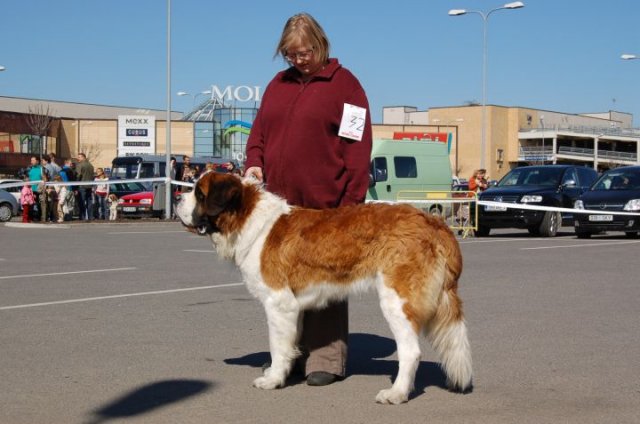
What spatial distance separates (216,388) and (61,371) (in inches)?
46.2

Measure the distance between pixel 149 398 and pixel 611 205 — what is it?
17663 millimetres

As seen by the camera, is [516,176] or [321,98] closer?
[321,98]

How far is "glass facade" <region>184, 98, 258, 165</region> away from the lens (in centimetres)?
9406

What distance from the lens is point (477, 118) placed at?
11394 cm

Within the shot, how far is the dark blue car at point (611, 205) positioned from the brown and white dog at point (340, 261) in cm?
1661

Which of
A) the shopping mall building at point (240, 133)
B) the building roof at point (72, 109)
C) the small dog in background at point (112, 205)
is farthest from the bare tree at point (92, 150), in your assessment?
the small dog in background at point (112, 205)

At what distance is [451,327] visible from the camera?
5.34 metres

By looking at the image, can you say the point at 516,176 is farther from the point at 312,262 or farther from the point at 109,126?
the point at 109,126

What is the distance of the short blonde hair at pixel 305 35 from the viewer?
19.9 feet

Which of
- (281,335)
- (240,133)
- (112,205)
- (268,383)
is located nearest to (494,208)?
(112,205)

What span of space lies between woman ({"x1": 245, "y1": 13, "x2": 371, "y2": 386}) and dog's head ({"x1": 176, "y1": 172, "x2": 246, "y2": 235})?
1.96 feet

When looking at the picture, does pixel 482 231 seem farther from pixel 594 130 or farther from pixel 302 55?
pixel 594 130

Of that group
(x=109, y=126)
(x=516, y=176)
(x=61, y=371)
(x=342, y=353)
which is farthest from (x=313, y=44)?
(x=109, y=126)

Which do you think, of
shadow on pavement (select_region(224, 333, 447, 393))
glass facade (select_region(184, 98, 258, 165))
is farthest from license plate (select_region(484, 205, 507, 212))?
glass facade (select_region(184, 98, 258, 165))
